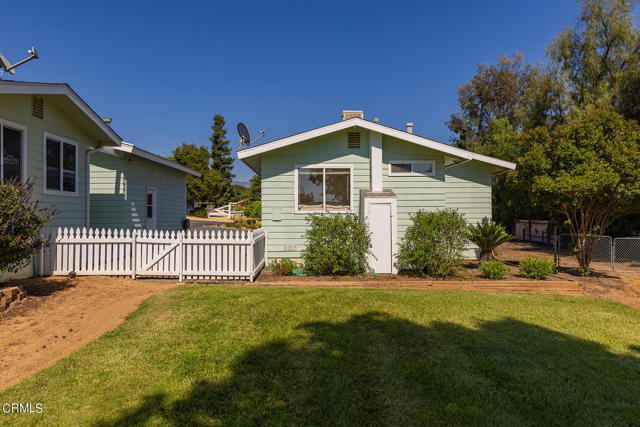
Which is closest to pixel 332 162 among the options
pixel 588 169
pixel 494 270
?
pixel 494 270

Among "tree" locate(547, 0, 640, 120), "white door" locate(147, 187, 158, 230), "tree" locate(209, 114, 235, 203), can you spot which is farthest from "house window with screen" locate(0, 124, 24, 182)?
"tree" locate(209, 114, 235, 203)

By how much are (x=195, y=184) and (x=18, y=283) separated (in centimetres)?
3525

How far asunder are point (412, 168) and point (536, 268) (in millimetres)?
4293

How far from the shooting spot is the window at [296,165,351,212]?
10250 mm

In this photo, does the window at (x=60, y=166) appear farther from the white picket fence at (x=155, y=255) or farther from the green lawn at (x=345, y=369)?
the green lawn at (x=345, y=369)

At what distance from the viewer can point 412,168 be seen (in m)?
10.6

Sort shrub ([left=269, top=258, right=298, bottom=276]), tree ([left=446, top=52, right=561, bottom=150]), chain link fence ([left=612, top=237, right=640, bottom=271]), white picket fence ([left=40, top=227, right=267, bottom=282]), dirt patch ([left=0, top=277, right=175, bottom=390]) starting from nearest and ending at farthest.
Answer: dirt patch ([left=0, top=277, right=175, bottom=390]) → white picket fence ([left=40, top=227, right=267, bottom=282]) → shrub ([left=269, top=258, right=298, bottom=276]) → chain link fence ([left=612, top=237, right=640, bottom=271]) → tree ([left=446, top=52, right=561, bottom=150])

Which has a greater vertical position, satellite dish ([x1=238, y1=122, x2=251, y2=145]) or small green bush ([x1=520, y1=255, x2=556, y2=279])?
satellite dish ([x1=238, y1=122, x2=251, y2=145])

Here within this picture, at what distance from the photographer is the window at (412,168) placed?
10523 millimetres

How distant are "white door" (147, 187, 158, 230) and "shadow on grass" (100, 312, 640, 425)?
450 inches

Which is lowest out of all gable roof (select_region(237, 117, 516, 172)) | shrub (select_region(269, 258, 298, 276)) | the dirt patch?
the dirt patch

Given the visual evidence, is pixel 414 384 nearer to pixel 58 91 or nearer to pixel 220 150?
pixel 58 91

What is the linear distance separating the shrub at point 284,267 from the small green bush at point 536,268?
19.5 feet

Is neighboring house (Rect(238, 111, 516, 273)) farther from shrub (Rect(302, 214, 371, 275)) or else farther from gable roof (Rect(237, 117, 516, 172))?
shrub (Rect(302, 214, 371, 275))
